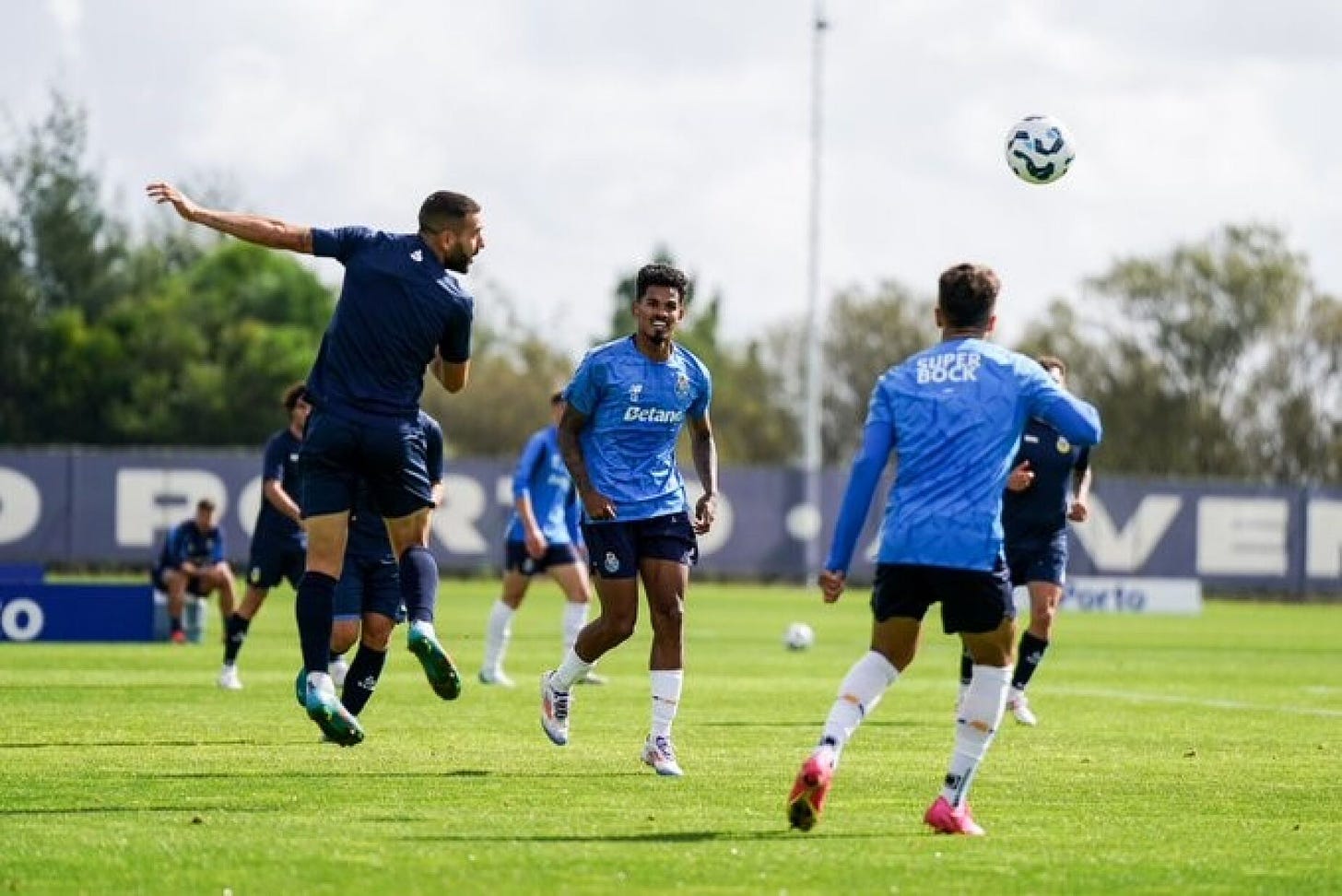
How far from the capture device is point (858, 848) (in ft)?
32.9

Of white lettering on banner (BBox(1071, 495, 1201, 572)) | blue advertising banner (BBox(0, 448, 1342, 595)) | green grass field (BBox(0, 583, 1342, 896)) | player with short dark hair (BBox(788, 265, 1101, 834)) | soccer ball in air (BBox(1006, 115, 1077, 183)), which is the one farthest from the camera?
white lettering on banner (BBox(1071, 495, 1201, 572))

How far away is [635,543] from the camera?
1353cm

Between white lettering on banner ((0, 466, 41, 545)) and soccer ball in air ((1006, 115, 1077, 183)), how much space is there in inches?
1528

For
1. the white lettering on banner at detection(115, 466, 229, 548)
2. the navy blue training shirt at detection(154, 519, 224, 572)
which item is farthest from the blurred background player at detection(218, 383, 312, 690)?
the white lettering on banner at detection(115, 466, 229, 548)

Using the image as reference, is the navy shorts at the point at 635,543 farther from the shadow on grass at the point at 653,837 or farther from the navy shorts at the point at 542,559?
the navy shorts at the point at 542,559

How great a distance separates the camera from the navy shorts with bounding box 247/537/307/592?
2098 centimetres

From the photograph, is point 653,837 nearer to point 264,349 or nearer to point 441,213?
point 441,213

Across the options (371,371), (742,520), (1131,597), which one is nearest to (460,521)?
(742,520)

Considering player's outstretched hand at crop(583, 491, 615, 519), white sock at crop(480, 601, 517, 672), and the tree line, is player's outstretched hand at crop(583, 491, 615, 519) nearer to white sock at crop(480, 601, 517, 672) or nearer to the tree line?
white sock at crop(480, 601, 517, 672)

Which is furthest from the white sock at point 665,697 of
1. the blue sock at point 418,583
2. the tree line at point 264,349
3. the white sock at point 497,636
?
the tree line at point 264,349

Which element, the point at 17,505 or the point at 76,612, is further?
the point at 17,505

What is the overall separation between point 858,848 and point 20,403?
66.7 metres

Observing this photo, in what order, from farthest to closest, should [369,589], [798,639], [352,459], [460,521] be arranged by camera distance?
1. [460,521]
2. [798,639]
3. [369,589]
4. [352,459]

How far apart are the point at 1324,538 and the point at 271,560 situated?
4199 centimetres
